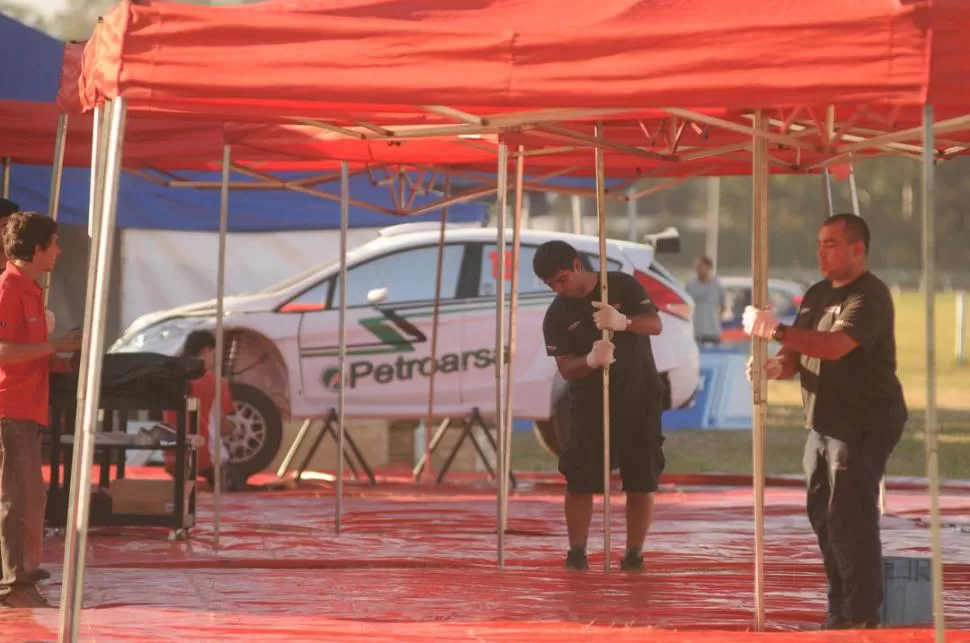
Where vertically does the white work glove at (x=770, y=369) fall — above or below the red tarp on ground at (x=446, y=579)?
above

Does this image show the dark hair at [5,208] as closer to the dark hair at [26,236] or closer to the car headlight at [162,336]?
the dark hair at [26,236]

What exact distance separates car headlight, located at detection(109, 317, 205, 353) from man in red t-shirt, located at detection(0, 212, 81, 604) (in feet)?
21.9

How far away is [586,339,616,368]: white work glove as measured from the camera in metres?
8.38

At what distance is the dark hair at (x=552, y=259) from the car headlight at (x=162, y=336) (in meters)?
6.17

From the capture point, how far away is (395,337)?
14.5 m

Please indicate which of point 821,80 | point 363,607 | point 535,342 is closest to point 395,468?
point 535,342

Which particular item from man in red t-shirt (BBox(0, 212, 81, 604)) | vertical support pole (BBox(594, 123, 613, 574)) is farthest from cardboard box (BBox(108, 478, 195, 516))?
vertical support pole (BBox(594, 123, 613, 574))

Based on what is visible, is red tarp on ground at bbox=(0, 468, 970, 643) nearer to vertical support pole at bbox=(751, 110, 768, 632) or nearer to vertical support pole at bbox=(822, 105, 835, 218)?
vertical support pole at bbox=(751, 110, 768, 632)

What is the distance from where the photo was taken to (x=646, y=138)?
9.94 m

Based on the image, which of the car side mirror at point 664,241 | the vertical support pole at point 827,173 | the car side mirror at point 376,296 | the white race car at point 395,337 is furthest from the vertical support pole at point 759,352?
the car side mirror at point 664,241

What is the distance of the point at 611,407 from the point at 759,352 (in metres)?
2.07

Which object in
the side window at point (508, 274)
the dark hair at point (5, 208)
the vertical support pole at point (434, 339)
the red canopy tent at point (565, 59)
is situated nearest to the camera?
the red canopy tent at point (565, 59)

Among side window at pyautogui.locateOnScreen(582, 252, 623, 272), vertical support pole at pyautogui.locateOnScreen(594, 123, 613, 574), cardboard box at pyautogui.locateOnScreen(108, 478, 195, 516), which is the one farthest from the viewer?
side window at pyautogui.locateOnScreen(582, 252, 623, 272)

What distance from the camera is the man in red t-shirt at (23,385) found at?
7164 millimetres
